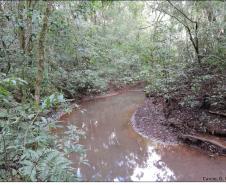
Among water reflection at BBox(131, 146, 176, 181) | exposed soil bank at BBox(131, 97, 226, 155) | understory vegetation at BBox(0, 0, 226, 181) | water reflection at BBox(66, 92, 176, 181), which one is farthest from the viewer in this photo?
exposed soil bank at BBox(131, 97, 226, 155)

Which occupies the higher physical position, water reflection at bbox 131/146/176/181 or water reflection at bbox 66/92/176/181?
water reflection at bbox 131/146/176/181

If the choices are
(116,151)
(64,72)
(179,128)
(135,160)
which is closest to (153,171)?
(135,160)

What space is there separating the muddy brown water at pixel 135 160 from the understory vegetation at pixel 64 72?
0.75 m

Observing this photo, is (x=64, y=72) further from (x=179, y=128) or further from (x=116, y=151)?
(x=179, y=128)

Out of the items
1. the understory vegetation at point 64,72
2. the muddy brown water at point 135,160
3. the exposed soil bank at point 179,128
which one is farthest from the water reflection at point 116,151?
the understory vegetation at point 64,72

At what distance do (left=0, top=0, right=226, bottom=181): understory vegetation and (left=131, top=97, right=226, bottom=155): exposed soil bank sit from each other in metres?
0.15

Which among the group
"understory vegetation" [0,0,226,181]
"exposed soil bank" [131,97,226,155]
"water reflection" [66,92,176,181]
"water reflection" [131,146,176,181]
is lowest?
"water reflection" [66,92,176,181]

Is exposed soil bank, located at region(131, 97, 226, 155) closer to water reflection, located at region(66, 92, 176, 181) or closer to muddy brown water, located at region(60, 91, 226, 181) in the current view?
muddy brown water, located at region(60, 91, 226, 181)

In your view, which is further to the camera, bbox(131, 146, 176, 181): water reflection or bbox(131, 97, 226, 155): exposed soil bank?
bbox(131, 97, 226, 155): exposed soil bank

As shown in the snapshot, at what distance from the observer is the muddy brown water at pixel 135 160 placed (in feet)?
14.5

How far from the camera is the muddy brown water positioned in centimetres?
441

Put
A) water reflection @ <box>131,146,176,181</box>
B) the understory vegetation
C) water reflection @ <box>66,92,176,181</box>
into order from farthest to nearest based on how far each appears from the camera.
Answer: water reflection @ <box>66,92,176,181</box>, water reflection @ <box>131,146,176,181</box>, the understory vegetation

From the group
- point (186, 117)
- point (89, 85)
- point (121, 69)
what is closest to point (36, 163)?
point (186, 117)

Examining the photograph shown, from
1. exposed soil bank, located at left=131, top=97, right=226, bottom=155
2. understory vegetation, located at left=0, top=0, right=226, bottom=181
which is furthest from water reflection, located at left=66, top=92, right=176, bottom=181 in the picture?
understory vegetation, located at left=0, top=0, right=226, bottom=181
